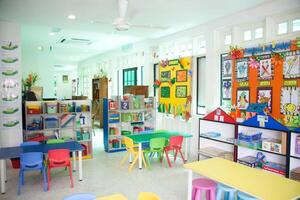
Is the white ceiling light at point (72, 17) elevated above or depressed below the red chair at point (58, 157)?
above

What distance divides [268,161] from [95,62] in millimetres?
10384

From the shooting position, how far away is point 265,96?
15.2ft

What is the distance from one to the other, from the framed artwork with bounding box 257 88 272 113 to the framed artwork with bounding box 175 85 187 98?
89.9 inches

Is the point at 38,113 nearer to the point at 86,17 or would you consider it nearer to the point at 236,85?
the point at 86,17

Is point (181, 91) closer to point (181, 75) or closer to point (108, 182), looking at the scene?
point (181, 75)

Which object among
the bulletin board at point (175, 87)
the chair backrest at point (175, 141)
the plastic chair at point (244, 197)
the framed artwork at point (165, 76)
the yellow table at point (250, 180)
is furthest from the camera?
the framed artwork at point (165, 76)

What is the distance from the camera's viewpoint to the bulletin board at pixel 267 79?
164 inches

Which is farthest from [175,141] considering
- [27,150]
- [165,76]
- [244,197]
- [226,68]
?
[27,150]

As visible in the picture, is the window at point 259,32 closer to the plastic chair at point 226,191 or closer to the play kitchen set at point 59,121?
the plastic chair at point 226,191

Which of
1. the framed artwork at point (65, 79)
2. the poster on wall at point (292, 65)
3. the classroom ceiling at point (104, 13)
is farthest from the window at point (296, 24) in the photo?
the framed artwork at point (65, 79)

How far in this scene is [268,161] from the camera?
176 inches

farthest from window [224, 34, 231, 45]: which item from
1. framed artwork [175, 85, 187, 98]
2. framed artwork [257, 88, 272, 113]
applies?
framed artwork [175, 85, 187, 98]

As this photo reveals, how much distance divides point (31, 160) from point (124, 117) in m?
3.31

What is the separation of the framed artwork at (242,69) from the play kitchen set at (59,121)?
3.80 metres
